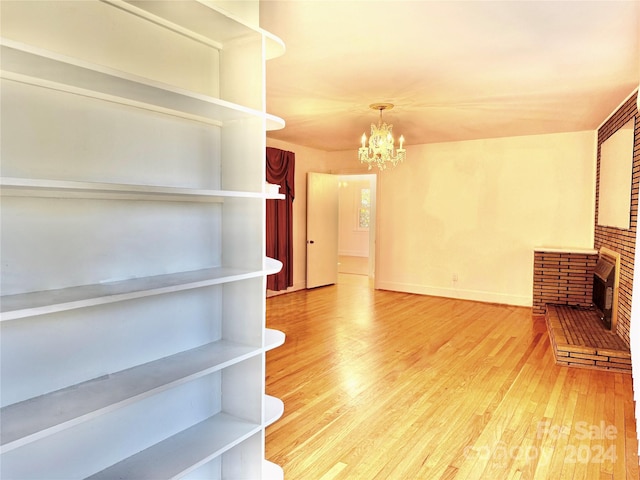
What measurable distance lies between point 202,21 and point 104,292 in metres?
1.15

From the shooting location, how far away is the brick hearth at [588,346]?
365cm

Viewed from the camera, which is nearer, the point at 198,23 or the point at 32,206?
the point at 32,206

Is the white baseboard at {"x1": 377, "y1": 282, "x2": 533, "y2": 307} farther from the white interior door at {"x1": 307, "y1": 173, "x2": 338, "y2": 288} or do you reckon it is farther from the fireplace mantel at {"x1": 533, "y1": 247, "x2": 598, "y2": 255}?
the white interior door at {"x1": 307, "y1": 173, "x2": 338, "y2": 288}

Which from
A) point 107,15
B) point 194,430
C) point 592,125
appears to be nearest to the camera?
point 107,15

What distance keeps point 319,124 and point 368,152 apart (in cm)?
100

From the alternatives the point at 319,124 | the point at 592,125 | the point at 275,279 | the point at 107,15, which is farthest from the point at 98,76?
the point at 592,125

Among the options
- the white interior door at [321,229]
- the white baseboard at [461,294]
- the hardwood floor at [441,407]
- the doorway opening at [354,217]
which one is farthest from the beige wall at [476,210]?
the doorway opening at [354,217]

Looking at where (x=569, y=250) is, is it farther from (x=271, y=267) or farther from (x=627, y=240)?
(x=271, y=267)

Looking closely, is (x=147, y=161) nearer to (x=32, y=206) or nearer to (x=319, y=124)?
(x=32, y=206)

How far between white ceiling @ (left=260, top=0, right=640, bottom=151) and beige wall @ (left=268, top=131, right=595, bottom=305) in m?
0.82

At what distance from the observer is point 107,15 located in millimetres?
1575

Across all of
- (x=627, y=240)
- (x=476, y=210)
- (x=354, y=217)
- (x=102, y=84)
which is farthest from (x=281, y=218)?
(x=354, y=217)

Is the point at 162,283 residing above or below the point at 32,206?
below

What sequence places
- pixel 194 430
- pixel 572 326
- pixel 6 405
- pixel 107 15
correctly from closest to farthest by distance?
pixel 6 405 < pixel 107 15 < pixel 194 430 < pixel 572 326
